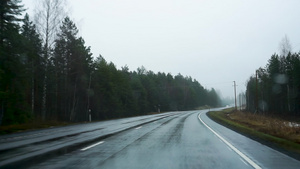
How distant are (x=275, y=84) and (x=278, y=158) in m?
75.3

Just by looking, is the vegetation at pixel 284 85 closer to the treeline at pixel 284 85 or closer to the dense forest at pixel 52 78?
the treeline at pixel 284 85

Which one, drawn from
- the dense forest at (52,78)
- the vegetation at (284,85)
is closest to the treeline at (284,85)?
the vegetation at (284,85)

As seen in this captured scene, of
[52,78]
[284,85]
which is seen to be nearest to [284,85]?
[284,85]

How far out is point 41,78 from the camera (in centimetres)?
3784

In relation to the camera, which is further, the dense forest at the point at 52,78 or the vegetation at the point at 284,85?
the vegetation at the point at 284,85

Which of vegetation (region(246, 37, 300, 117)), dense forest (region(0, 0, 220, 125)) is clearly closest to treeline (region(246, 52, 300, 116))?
vegetation (region(246, 37, 300, 117))

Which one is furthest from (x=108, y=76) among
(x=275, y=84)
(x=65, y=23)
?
(x=275, y=84)

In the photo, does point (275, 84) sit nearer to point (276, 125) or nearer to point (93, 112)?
point (93, 112)

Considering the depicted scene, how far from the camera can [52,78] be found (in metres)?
38.4

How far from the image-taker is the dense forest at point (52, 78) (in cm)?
2861

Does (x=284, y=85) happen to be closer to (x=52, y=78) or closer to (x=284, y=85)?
(x=284, y=85)

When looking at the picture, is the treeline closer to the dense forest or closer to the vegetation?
the vegetation

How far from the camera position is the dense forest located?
2861 cm

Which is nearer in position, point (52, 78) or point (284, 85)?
point (52, 78)
